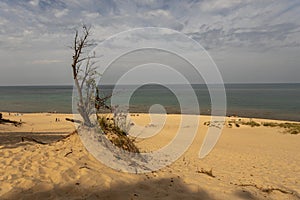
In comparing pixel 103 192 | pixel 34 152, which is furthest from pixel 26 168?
pixel 103 192

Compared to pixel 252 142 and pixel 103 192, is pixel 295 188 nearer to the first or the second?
pixel 103 192

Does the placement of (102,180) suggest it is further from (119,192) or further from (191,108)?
(191,108)

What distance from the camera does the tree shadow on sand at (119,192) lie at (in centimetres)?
444

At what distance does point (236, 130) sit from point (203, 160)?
1113 centimetres

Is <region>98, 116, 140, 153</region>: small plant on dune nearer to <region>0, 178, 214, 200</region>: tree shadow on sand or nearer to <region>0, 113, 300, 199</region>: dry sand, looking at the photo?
<region>0, 113, 300, 199</region>: dry sand

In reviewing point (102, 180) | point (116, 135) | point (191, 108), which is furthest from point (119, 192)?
point (191, 108)

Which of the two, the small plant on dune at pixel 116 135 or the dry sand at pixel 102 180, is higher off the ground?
the small plant on dune at pixel 116 135

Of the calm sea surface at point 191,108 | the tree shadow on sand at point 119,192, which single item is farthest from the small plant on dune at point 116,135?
the tree shadow on sand at point 119,192

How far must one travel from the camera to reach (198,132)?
19.5m

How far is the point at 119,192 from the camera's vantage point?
4820 mm

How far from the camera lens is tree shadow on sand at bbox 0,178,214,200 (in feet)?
14.6

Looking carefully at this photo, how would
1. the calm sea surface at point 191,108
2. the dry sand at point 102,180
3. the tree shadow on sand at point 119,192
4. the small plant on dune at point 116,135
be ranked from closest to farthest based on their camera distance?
the tree shadow on sand at point 119,192
the dry sand at point 102,180
the small plant on dune at point 116,135
the calm sea surface at point 191,108

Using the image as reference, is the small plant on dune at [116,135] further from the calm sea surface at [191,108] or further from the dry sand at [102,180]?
the calm sea surface at [191,108]

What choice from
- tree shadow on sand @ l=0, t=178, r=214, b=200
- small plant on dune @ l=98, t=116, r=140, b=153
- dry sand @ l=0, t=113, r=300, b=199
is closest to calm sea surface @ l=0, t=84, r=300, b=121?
small plant on dune @ l=98, t=116, r=140, b=153
